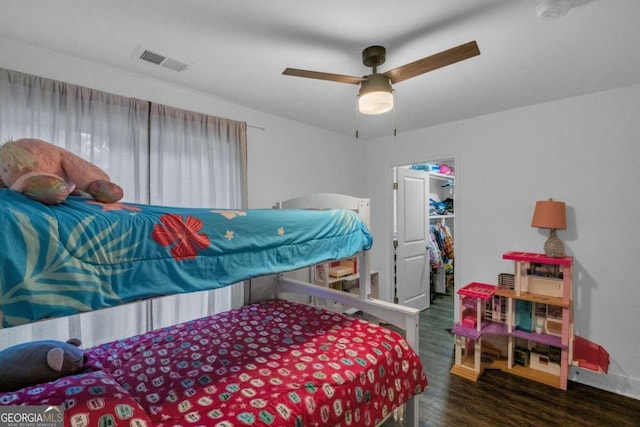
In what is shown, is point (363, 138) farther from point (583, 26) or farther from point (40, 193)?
point (40, 193)

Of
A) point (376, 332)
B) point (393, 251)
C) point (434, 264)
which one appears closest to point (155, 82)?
point (376, 332)

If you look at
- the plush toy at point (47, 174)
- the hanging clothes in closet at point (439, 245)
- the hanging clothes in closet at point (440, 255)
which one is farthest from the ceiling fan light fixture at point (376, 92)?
the hanging clothes in closet at point (440, 255)

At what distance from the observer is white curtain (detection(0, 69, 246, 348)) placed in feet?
5.79

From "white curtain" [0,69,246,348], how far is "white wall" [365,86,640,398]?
7.93 feet

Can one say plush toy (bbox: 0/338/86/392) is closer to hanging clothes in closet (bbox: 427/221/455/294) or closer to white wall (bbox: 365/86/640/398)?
white wall (bbox: 365/86/640/398)

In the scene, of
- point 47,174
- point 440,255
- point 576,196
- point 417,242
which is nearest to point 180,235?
point 47,174

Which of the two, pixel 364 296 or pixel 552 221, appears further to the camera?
pixel 552 221

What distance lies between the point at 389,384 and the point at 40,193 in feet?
5.86

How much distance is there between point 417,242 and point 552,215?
1911 mm

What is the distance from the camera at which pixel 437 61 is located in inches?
59.2

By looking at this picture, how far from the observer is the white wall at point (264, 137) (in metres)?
1.85

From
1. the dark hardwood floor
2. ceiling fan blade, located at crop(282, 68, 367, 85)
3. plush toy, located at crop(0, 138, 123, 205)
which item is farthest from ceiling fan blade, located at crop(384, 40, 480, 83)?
the dark hardwood floor

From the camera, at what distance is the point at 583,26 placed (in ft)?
5.20

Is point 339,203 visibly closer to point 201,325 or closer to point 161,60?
point 201,325
